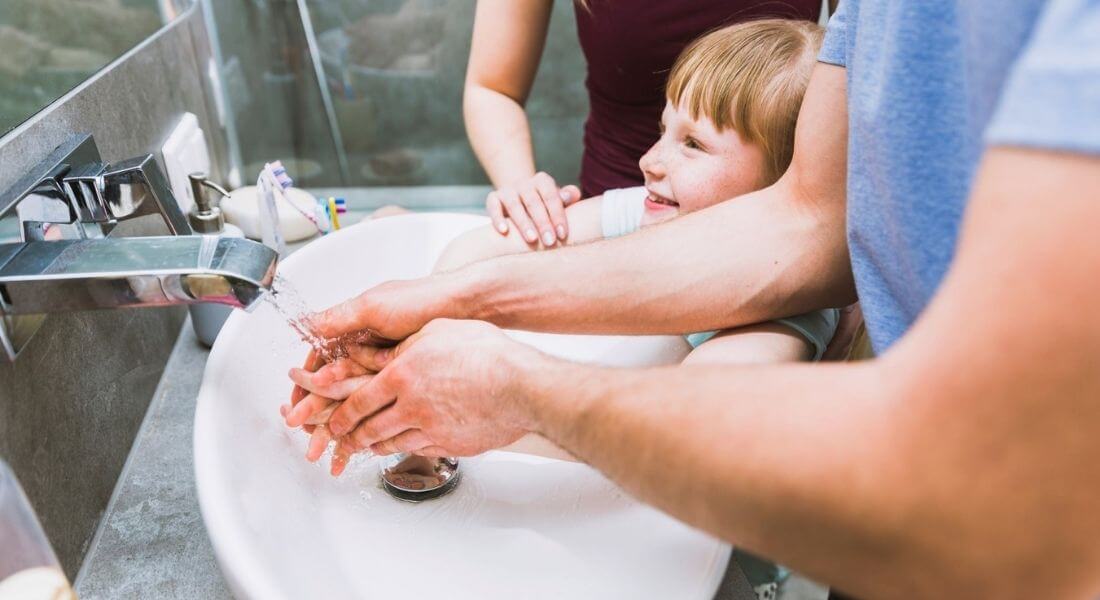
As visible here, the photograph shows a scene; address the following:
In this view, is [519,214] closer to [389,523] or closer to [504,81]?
[504,81]

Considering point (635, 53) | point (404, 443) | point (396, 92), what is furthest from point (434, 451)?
point (396, 92)

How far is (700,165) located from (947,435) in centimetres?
69

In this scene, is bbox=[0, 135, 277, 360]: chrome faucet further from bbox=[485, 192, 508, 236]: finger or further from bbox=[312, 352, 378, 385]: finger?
bbox=[485, 192, 508, 236]: finger

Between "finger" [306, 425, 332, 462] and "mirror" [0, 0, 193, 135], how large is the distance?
35 centimetres

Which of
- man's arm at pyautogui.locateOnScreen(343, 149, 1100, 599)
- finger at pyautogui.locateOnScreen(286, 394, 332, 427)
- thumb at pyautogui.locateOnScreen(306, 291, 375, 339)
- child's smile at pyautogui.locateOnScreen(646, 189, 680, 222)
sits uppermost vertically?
man's arm at pyautogui.locateOnScreen(343, 149, 1100, 599)

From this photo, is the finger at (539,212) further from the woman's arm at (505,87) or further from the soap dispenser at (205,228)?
the soap dispenser at (205,228)

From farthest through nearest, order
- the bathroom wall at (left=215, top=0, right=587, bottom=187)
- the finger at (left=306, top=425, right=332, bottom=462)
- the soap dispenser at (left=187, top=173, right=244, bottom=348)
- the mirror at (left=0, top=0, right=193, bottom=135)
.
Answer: the bathroom wall at (left=215, top=0, right=587, bottom=187)
the soap dispenser at (left=187, top=173, right=244, bottom=348)
the finger at (left=306, top=425, right=332, bottom=462)
the mirror at (left=0, top=0, right=193, bottom=135)

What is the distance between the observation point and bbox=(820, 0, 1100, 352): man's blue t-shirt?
0.91ft

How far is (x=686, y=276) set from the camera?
733 mm

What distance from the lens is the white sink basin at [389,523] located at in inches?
21.3

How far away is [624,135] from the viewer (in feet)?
3.84

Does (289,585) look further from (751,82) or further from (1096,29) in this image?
(751,82)

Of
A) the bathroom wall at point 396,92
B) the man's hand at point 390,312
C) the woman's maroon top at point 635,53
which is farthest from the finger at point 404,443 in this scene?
the bathroom wall at point 396,92

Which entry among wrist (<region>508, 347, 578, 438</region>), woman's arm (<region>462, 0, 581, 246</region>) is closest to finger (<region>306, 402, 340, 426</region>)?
wrist (<region>508, 347, 578, 438</region>)
